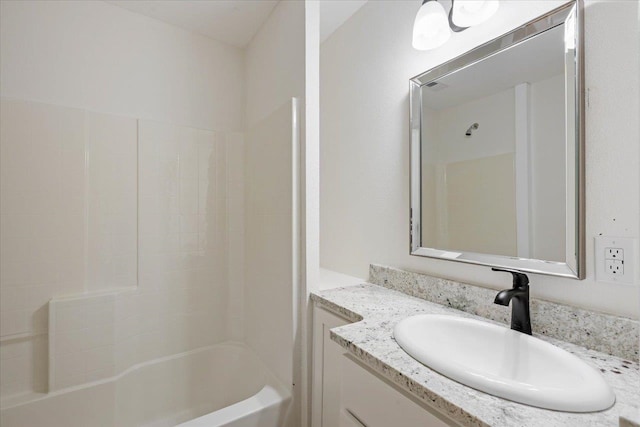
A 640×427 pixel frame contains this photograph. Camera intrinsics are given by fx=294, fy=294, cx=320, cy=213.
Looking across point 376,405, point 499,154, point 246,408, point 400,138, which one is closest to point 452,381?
point 376,405

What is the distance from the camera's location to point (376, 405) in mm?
780

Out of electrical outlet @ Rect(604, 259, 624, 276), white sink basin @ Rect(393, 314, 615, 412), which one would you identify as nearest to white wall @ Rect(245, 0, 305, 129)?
white sink basin @ Rect(393, 314, 615, 412)

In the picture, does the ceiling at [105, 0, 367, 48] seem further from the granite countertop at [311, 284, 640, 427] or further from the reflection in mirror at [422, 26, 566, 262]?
the granite countertop at [311, 284, 640, 427]

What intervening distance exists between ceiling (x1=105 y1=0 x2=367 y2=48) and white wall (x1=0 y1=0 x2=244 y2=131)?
70mm

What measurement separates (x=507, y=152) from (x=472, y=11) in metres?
0.52

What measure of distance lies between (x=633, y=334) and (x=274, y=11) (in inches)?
80.7

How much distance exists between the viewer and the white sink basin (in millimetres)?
A: 562

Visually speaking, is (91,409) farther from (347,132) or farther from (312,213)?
(347,132)

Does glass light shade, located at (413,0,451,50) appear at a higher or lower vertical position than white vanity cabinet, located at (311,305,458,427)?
higher

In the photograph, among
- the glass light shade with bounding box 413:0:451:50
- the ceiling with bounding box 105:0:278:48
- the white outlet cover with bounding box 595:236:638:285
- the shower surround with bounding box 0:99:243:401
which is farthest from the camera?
the ceiling with bounding box 105:0:278:48

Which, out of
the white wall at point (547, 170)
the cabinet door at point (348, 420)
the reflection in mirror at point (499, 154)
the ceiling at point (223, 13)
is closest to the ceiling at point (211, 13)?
the ceiling at point (223, 13)

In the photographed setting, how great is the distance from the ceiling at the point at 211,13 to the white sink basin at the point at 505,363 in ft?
5.99

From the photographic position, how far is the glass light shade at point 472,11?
1036 millimetres

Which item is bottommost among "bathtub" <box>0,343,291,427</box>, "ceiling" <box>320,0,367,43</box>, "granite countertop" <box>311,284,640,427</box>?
"bathtub" <box>0,343,291,427</box>
